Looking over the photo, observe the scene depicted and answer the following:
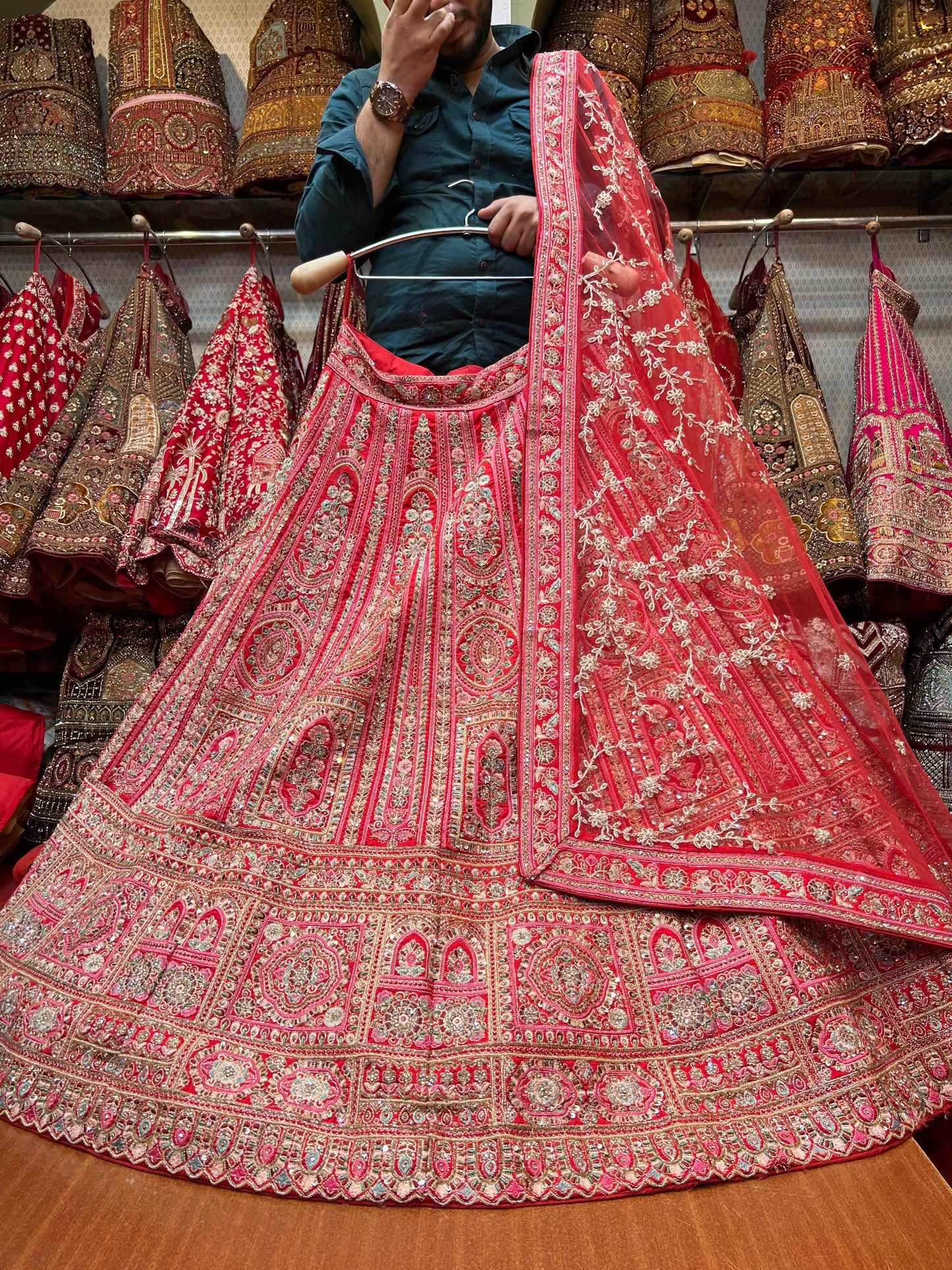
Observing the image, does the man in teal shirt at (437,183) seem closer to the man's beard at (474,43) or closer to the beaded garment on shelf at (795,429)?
the man's beard at (474,43)

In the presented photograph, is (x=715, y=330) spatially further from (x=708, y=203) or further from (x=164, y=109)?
(x=164, y=109)

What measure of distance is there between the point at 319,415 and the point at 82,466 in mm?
646

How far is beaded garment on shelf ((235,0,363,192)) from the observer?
1894 millimetres

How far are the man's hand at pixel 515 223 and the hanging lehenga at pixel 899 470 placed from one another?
846 mm

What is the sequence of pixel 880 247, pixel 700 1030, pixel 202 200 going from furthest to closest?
pixel 880 247 < pixel 202 200 < pixel 700 1030

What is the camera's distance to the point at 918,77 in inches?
74.5

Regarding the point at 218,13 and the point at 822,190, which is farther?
the point at 218,13

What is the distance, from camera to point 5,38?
203 centimetres

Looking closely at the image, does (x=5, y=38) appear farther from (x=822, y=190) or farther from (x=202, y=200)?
(x=822, y=190)

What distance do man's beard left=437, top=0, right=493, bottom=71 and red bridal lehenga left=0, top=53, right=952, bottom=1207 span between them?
123 mm

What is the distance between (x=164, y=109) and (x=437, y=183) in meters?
1.04

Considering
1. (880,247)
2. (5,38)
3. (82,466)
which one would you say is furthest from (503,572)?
(5,38)

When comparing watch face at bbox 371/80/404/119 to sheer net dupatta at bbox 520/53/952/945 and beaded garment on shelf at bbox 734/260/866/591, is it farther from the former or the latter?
beaded garment on shelf at bbox 734/260/866/591

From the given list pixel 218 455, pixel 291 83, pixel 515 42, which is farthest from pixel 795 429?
pixel 291 83
